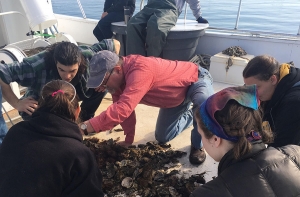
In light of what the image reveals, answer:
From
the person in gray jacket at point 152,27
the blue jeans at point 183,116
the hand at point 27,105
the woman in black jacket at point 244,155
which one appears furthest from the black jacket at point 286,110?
the person in gray jacket at point 152,27

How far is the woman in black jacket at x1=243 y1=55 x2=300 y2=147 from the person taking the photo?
1.91 m

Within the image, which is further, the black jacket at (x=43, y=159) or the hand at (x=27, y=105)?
the hand at (x=27, y=105)

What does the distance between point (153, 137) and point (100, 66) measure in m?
1.37

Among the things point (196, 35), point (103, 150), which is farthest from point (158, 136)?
point (196, 35)

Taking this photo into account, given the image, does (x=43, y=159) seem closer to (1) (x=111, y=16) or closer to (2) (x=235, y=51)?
(2) (x=235, y=51)

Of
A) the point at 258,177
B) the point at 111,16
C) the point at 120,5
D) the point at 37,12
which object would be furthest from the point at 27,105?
the point at 120,5

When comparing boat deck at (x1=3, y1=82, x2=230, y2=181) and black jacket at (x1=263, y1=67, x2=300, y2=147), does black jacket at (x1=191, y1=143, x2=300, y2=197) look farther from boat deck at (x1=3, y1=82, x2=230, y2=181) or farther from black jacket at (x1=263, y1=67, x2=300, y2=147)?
boat deck at (x1=3, y1=82, x2=230, y2=181)

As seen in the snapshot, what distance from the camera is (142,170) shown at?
2633 millimetres

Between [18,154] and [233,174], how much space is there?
1162 millimetres

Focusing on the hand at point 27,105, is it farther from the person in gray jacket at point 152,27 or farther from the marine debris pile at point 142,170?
the person in gray jacket at point 152,27

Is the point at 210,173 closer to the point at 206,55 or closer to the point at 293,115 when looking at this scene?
the point at 293,115

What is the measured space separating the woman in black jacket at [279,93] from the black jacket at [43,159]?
1.28 m

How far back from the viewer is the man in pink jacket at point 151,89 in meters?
2.22

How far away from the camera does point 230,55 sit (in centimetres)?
487
